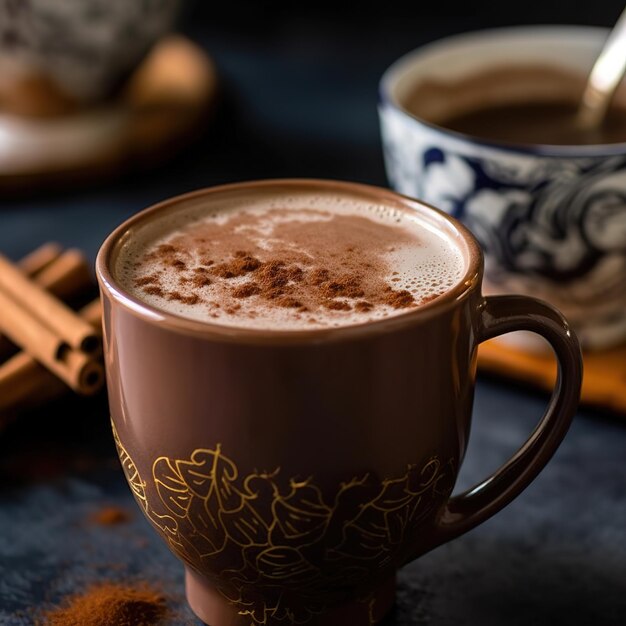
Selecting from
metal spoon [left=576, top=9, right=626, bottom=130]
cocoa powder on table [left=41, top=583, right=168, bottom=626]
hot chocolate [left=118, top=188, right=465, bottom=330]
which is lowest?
cocoa powder on table [left=41, top=583, right=168, bottom=626]

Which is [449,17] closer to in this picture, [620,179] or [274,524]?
[620,179]

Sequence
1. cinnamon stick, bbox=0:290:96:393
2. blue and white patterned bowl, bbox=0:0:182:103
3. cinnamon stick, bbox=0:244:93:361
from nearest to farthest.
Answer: cinnamon stick, bbox=0:290:96:393, cinnamon stick, bbox=0:244:93:361, blue and white patterned bowl, bbox=0:0:182:103

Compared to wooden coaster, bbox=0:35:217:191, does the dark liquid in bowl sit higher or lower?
higher

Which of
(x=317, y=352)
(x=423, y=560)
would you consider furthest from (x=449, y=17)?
(x=317, y=352)

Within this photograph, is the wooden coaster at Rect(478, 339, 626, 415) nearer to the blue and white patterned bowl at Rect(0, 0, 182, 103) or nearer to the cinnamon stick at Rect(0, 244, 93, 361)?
the cinnamon stick at Rect(0, 244, 93, 361)

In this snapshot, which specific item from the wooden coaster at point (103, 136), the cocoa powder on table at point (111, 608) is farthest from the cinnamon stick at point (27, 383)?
the wooden coaster at point (103, 136)

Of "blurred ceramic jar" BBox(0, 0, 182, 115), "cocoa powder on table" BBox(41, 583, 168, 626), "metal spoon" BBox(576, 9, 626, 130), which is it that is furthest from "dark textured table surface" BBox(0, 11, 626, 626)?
"metal spoon" BBox(576, 9, 626, 130)

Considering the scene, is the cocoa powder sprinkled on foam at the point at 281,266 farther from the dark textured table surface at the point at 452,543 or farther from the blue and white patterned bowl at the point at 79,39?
the blue and white patterned bowl at the point at 79,39
